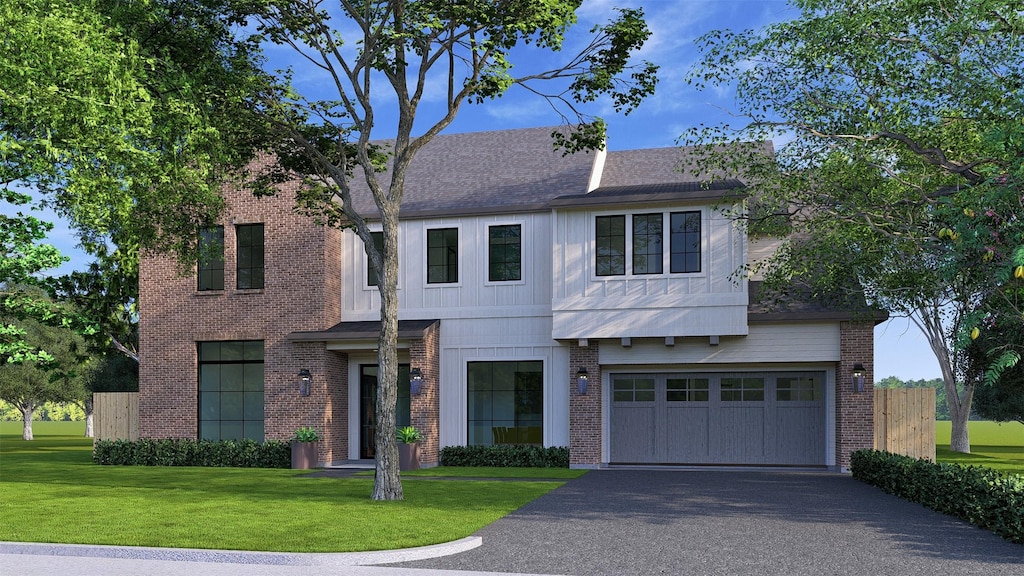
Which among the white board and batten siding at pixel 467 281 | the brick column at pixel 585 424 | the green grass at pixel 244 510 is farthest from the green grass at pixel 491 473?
the white board and batten siding at pixel 467 281

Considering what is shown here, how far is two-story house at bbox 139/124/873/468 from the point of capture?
66.9 feet

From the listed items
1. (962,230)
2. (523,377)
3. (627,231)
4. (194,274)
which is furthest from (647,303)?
(194,274)

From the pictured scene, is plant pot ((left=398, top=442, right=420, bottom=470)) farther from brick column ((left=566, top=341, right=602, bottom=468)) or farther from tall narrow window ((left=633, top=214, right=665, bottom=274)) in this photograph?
tall narrow window ((left=633, top=214, right=665, bottom=274))

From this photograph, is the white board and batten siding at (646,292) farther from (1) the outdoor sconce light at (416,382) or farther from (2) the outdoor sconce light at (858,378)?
(1) the outdoor sconce light at (416,382)

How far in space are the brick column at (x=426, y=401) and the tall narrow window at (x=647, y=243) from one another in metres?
5.16

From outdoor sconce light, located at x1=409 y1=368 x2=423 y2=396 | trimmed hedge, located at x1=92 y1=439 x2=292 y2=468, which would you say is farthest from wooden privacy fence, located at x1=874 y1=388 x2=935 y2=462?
trimmed hedge, located at x1=92 y1=439 x2=292 y2=468

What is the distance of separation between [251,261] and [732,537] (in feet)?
51.5

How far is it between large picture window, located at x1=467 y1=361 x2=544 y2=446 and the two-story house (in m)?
0.03

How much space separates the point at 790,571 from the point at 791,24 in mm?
9402

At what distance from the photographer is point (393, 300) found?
50.3 ft

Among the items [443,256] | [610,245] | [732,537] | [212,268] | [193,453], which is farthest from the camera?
[212,268]

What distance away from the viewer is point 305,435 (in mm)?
21828

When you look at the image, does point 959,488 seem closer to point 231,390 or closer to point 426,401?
point 426,401

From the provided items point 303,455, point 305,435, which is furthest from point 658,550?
point 305,435
